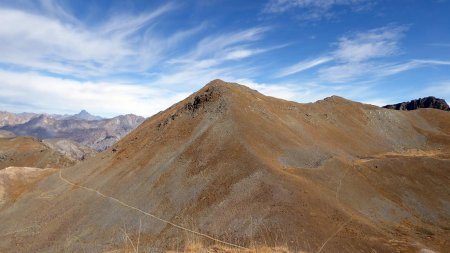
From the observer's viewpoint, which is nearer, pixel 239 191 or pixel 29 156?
pixel 239 191

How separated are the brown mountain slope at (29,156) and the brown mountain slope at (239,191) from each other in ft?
202

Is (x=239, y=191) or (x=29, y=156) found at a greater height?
(x=239, y=191)

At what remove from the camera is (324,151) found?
54.6 metres

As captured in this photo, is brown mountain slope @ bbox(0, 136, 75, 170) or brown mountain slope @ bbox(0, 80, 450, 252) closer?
brown mountain slope @ bbox(0, 80, 450, 252)

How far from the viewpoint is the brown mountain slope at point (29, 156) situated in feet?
400

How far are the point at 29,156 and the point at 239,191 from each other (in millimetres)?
113097

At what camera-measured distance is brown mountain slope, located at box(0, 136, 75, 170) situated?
121806 mm

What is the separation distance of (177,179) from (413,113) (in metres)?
85.2

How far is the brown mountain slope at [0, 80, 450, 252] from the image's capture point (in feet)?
113

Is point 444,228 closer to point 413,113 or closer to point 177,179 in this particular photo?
point 177,179

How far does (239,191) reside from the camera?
129ft

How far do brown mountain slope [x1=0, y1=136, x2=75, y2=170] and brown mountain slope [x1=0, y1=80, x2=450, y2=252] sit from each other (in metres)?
61.7

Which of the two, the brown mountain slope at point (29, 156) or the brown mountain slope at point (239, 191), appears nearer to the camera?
the brown mountain slope at point (239, 191)

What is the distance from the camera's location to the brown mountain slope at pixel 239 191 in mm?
34312
